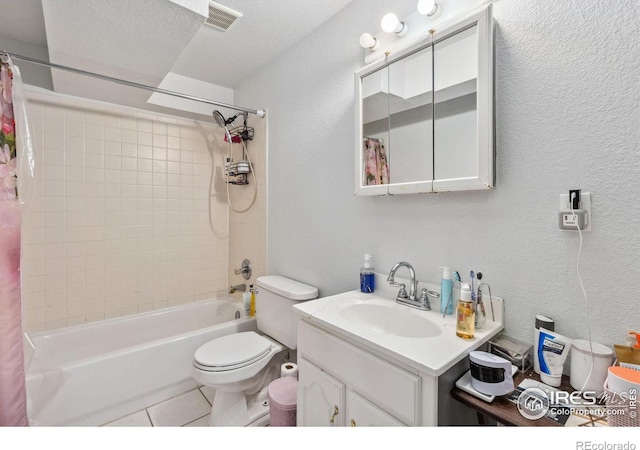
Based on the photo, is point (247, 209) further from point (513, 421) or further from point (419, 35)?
point (513, 421)

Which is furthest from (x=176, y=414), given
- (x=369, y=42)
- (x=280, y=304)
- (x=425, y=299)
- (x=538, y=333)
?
(x=369, y=42)

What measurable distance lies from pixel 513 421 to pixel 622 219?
2.12 ft

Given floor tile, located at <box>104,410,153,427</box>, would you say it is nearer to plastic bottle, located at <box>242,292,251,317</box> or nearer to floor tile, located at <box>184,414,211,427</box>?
floor tile, located at <box>184,414,211,427</box>

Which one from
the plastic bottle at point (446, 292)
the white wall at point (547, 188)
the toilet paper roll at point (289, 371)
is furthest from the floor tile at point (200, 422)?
the plastic bottle at point (446, 292)

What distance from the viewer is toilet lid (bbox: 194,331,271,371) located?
1.56m

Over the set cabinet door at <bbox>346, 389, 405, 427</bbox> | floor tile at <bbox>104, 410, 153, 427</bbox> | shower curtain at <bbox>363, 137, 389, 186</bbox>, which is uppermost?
shower curtain at <bbox>363, 137, 389, 186</bbox>

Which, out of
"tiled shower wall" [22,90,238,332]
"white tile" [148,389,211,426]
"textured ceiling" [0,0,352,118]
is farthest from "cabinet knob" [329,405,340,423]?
"tiled shower wall" [22,90,238,332]

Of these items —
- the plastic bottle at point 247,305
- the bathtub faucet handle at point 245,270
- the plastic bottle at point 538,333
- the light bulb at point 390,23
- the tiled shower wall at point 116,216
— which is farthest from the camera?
the bathtub faucet handle at point 245,270

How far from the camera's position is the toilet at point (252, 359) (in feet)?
5.12

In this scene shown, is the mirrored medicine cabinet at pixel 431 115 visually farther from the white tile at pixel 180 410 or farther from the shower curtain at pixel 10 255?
the white tile at pixel 180 410

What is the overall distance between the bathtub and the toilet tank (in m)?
0.28

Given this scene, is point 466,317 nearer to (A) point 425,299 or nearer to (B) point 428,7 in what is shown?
(A) point 425,299

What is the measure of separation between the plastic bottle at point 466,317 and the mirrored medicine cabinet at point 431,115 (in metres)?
0.40

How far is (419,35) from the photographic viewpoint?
1.28 metres
